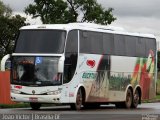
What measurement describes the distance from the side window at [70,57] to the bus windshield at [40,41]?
1.05 ft

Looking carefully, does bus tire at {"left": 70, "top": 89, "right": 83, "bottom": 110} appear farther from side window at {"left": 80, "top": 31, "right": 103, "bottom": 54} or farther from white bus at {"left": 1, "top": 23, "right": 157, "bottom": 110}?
side window at {"left": 80, "top": 31, "right": 103, "bottom": 54}

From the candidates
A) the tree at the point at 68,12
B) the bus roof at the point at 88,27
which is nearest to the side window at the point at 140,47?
the bus roof at the point at 88,27

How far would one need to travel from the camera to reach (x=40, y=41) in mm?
28453

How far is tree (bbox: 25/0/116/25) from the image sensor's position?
231 ft

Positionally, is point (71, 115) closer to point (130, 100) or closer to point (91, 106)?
point (91, 106)

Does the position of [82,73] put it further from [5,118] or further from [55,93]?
[5,118]

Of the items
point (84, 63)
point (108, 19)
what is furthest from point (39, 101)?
point (108, 19)

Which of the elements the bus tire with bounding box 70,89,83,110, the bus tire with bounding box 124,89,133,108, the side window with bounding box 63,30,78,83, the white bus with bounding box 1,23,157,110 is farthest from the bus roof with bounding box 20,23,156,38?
the bus tire with bounding box 124,89,133,108

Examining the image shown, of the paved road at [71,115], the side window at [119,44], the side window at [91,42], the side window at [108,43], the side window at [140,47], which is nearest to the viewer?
the paved road at [71,115]

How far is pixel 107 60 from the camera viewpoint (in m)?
31.5

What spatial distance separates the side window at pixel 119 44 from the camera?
1273 inches

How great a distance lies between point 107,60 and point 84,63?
7.26 ft

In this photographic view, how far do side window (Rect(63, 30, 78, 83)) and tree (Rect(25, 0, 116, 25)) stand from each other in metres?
41.1

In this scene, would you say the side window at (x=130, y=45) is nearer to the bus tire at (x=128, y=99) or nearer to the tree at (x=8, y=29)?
the bus tire at (x=128, y=99)
